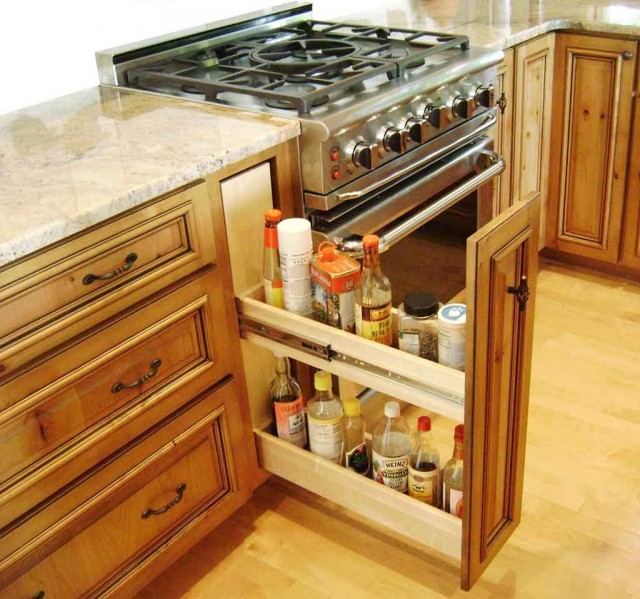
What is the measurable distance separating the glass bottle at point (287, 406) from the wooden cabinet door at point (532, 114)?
3.14 feet

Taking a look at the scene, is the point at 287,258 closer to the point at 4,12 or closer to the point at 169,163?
Result: the point at 169,163

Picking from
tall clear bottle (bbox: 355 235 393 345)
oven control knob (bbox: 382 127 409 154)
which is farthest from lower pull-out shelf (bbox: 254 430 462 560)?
oven control knob (bbox: 382 127 409 154)

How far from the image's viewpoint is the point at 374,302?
1403mm

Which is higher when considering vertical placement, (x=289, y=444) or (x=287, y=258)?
(x=287, y=258)

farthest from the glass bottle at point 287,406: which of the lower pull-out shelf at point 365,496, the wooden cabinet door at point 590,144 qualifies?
the wooden cabinet door at point 590,144

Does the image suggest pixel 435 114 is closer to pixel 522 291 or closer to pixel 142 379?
pixel 522 291

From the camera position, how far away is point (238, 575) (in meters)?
1.73

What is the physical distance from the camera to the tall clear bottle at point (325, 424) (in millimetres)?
1626

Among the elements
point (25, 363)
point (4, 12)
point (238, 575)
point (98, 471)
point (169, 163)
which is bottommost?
point (238, 575)

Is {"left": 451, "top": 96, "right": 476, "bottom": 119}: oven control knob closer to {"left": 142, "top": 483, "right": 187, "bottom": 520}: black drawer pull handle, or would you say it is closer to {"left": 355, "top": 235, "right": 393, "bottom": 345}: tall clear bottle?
{"left": 355, "top": 235, "right": 393, "bottom": 345}: tall clear bottle

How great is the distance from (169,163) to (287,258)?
0.27m

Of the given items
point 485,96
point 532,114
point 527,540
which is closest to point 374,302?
point 527,540

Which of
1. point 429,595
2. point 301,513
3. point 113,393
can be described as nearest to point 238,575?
point 301,513

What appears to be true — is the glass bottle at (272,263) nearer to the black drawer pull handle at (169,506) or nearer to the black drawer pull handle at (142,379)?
the black drawer pull handle at (142,379)
